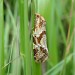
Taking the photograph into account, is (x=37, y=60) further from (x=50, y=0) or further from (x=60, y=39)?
(x=60, y=39)

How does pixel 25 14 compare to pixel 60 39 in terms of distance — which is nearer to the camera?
pixel 25 14

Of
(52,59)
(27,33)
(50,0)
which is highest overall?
(50,0)

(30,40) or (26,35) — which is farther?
(30,40)

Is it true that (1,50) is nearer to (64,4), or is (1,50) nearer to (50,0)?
(50,0)

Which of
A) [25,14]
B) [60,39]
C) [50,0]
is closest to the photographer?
[25,14]

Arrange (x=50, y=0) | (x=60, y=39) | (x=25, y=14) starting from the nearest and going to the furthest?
(x=25, y=14), (x=50, y=0), (x=60, y=39)

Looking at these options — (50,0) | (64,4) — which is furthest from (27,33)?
(64,4)

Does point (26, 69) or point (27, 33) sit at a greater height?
point (27, 33)
